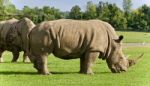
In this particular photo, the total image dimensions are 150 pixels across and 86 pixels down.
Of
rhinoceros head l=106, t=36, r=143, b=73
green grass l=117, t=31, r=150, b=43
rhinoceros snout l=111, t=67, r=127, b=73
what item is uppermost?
rhinoceros head l=106, t=36, r=143, b=73

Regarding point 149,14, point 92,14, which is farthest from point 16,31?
point 149,14

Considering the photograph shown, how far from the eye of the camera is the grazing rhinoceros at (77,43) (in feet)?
69.3

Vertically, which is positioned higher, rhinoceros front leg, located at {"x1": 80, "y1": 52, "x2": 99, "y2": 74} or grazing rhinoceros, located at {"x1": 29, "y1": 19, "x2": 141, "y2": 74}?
grazing rhinoceros, located at {"x1": 29, "y1": 19, "x2": 141, "y2": 74}

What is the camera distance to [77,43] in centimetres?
2150

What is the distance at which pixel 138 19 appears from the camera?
117 m

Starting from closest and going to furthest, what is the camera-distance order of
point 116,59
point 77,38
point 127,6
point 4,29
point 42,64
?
point 42,64 < point 77,38 < point 116,59 < point 4,29 < point 127,6

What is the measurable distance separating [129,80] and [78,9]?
93.1m

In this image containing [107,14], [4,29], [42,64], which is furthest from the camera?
[107,14]

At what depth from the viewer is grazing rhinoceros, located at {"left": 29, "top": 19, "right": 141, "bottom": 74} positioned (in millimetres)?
21109

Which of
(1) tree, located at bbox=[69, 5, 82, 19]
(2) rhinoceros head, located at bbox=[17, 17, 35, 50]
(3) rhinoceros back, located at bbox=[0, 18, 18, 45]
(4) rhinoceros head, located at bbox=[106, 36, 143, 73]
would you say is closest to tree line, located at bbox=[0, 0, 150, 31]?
(1) tree, located at bbox=[69, 5, 82, 19]

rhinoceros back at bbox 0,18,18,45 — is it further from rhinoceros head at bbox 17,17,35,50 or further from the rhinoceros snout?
the rhinoceros snout

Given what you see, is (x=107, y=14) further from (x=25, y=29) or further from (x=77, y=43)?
(x=77, y=43)

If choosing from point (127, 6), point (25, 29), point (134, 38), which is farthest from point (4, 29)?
point (127, 6)

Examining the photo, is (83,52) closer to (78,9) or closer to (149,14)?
(78,9)
